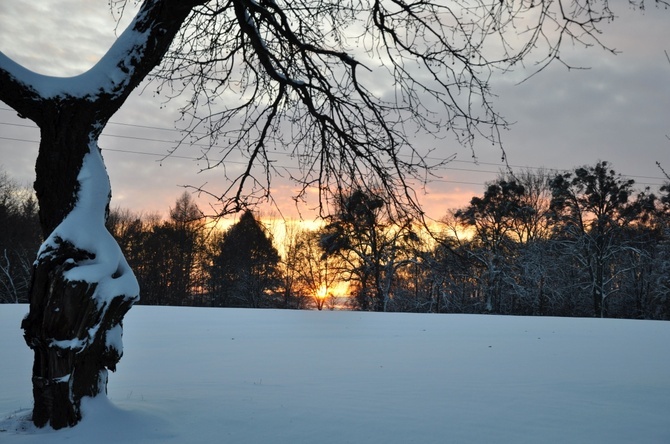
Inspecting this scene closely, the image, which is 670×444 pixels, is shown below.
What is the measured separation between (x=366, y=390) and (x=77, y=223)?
3.24 m

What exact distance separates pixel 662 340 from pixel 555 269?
20.9 metres

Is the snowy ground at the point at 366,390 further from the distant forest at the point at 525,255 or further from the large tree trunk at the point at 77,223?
the distant forest at the point at 525,255

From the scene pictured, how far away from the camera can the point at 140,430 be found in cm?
379

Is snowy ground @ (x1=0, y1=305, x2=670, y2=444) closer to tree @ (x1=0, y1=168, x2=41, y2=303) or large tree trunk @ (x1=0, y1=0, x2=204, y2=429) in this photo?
large tree trunk @ (x1=0, y1=0, x2=204, y2=429)

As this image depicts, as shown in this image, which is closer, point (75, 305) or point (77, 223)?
point (75, 305)

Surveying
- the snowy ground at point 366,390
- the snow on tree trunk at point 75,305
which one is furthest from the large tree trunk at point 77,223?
the snowy ground at point 366,390

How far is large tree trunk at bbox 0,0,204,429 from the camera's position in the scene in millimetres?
3627

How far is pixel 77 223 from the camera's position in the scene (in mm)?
3852

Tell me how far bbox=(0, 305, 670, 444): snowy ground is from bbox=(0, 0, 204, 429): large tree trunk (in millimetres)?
346

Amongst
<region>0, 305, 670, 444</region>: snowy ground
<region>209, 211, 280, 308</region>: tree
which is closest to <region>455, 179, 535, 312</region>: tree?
<region>209, 211, 280, 308</region>: tree

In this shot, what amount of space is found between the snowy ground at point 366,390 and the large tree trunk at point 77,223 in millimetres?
346

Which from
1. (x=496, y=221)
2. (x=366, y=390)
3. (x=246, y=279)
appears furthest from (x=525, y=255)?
(x=366, y=390)

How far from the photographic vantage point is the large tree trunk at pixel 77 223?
363cm

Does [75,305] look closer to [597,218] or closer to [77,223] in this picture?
[77,223]
